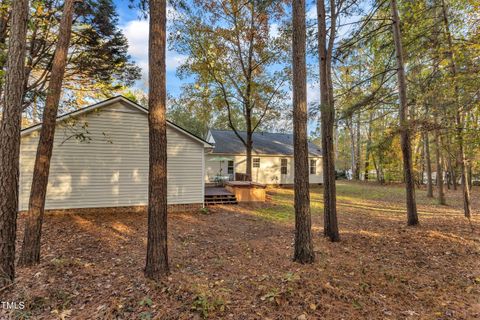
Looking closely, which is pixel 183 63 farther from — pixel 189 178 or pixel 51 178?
pixel 51 178

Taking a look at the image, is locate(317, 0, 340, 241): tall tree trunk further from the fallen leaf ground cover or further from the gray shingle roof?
the gray shingle roof

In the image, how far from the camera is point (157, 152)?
400 cm

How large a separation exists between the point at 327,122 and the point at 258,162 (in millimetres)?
13939

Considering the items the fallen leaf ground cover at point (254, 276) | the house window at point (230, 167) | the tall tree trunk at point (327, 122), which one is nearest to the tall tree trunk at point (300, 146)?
the fallen leaf ground cover at point (254, 276)

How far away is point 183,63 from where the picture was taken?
1346 centimetres

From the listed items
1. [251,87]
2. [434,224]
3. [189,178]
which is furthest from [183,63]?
[434,224]

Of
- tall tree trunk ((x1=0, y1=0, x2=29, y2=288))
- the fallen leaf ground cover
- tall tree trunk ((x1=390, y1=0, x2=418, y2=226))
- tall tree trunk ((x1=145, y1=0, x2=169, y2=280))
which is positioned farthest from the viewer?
tall tree trunk ((x1=390, y1=0, x2=418, y2=226))

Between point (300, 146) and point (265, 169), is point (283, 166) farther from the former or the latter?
point (300, 146)

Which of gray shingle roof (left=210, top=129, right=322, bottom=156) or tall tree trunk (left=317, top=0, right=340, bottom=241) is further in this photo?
gray shingle roof (left=210, top=129, right=322, bottom=156)

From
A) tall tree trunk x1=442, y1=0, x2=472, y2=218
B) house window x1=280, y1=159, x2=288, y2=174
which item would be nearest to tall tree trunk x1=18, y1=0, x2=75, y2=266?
tall tree trunk x1=442, y1=0, x2=472, y2=218

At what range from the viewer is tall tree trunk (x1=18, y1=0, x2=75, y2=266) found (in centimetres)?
453

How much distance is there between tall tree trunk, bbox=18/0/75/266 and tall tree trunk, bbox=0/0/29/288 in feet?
2.70

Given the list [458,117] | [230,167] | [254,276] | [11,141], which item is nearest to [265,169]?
[230,167]

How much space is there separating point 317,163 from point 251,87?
10.6 meters
